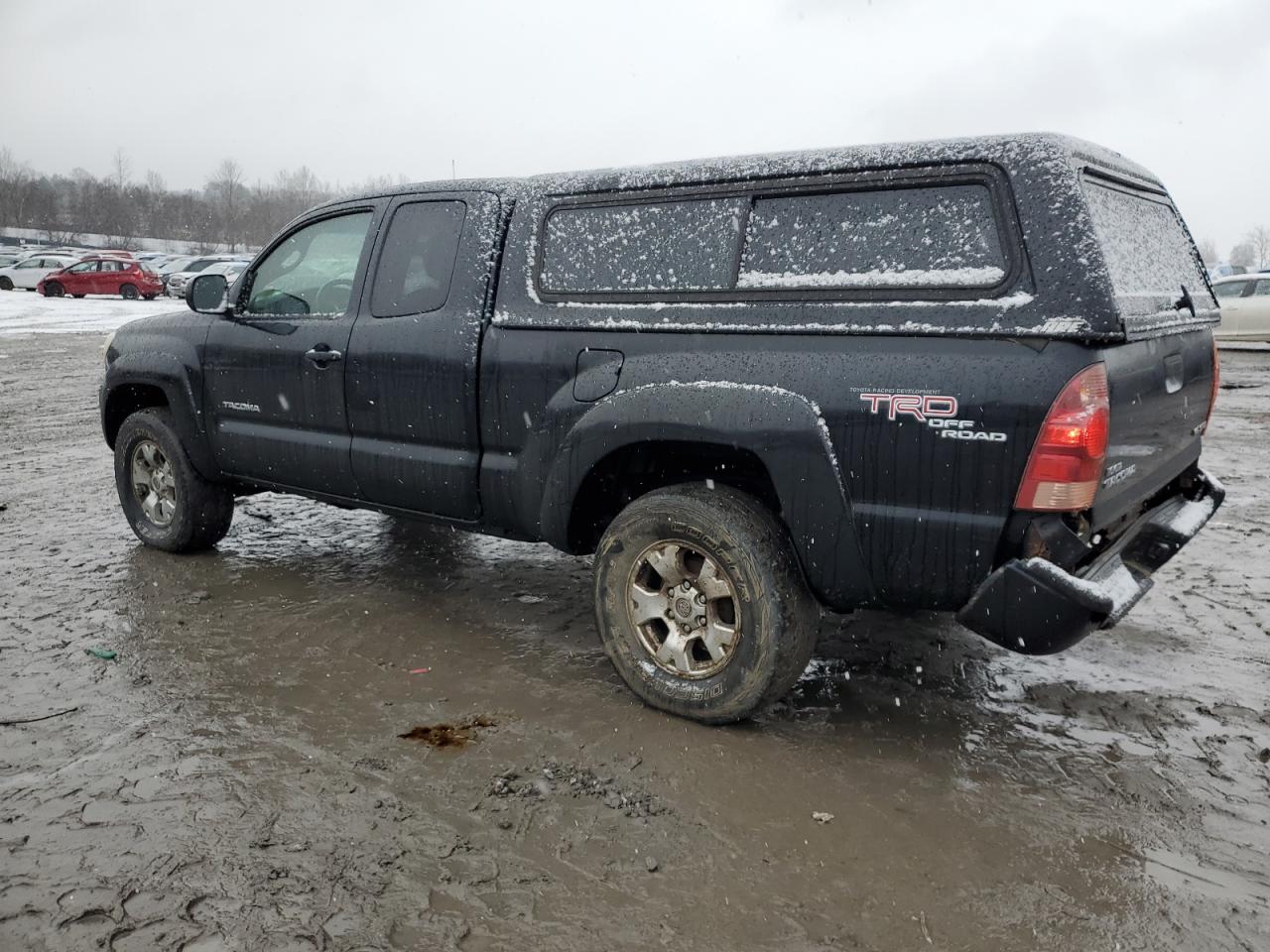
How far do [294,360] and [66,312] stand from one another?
26.1m

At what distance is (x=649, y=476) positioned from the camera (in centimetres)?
391

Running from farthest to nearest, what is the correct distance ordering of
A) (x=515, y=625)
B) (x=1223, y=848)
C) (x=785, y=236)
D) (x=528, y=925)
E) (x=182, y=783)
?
1. (x=515, y=625)
2. (x=785, y=236)
3. (x=182, y=783)
4. (x=1223, y=848)
5. (x=528, y=925)

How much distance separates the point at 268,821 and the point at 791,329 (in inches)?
86.3

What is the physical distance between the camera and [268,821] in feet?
9.71

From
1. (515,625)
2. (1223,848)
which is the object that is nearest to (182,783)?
(515,625)

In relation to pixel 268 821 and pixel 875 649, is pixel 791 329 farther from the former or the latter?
pixel 268 821

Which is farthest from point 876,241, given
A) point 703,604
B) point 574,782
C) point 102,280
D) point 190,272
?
point 190,272

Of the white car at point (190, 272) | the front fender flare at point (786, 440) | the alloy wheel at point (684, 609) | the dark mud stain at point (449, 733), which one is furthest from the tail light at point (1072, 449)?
the white car at point (190, 272)

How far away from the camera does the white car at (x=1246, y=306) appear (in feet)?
59.2

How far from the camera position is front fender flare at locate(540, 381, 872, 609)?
3223 millimetres

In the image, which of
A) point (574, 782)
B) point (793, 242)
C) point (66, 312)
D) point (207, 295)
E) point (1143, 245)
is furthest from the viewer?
point (66, 312)

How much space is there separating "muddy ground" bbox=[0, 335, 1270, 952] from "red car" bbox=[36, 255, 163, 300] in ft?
106

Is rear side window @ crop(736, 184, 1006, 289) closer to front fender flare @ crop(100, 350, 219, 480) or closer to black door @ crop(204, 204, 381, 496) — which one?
black door @ crop(204, 204, 381, 496)

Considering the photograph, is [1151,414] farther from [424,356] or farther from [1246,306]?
[1246,306]
